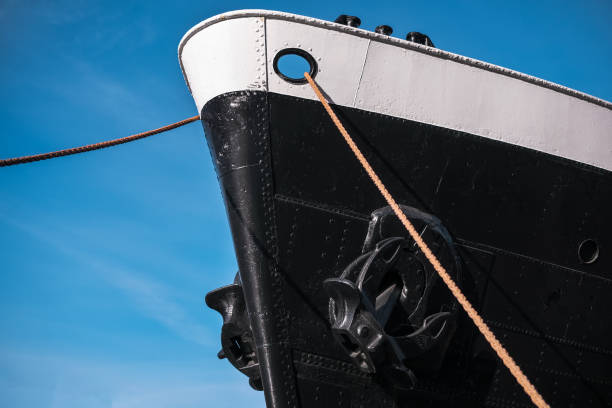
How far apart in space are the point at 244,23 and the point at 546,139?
2644mm

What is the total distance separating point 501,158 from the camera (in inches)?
198

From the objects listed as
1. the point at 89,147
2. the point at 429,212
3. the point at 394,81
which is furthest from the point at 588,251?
the point at 89,147

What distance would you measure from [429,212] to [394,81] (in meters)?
1.05

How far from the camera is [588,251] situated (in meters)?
5.25

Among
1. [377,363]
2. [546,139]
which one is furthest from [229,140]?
[546,139]

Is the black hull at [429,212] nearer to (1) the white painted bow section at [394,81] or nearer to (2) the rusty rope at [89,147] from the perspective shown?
(1) the white painted bow section at [394,81]

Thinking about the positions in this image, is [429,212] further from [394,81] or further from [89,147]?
[89,147]

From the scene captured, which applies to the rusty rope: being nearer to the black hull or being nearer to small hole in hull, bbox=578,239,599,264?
the black hull

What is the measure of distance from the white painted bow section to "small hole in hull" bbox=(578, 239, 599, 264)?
686 mm

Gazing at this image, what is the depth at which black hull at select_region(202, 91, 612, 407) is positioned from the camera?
4504 millimetres

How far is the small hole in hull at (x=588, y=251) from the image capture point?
5.21 meters

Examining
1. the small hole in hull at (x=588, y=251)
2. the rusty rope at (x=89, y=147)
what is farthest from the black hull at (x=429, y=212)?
the rusty rope at (x=89, y=147)

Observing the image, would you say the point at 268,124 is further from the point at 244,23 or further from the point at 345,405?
the point at 345,405

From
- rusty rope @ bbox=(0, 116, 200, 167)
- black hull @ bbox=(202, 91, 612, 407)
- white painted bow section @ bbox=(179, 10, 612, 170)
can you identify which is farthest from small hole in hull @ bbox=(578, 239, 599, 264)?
rusty rope @ bbox=(0, 116, 200, 167)
